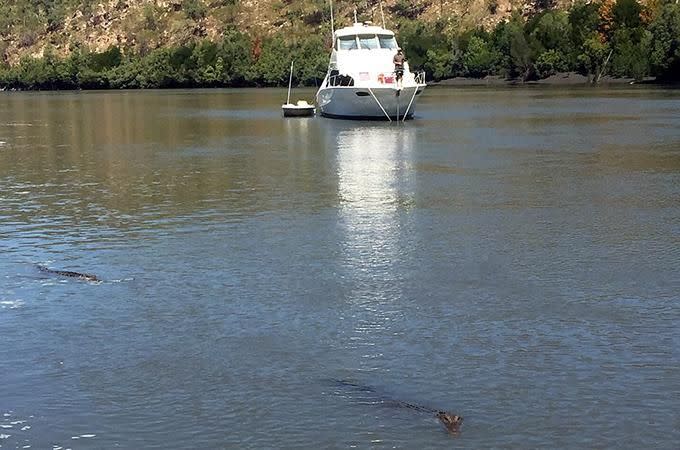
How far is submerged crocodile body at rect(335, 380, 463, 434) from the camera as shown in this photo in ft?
26.9

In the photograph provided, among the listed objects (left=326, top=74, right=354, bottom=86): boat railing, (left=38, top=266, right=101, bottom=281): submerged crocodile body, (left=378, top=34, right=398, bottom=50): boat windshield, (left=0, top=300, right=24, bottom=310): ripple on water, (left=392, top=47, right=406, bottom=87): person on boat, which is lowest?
(left=0, top=300, right=24, bottom=310): ripple on water

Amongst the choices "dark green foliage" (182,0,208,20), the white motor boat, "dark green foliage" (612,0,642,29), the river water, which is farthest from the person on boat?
"dark green foliage" (182,0,208,20)

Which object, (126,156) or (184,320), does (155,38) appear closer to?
(126,156)

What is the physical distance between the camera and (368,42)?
1882 inches

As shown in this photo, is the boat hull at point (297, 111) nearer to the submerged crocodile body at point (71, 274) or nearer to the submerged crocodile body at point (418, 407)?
the submerged crocodile body at point (71, 274)

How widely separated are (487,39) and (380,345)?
12534cm

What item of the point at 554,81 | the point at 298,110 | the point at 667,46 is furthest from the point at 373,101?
the point at 554,81

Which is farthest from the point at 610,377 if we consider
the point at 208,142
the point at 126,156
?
the point at 208,142

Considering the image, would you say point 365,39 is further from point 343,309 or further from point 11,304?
point 343,309

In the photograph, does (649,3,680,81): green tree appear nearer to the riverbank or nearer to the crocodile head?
the riverbank

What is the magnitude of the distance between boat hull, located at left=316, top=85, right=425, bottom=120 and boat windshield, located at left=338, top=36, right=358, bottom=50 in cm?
211

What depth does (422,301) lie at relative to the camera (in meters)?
11.9

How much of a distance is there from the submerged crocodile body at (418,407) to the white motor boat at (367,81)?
1393 inches

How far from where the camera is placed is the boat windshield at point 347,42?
47969mm
